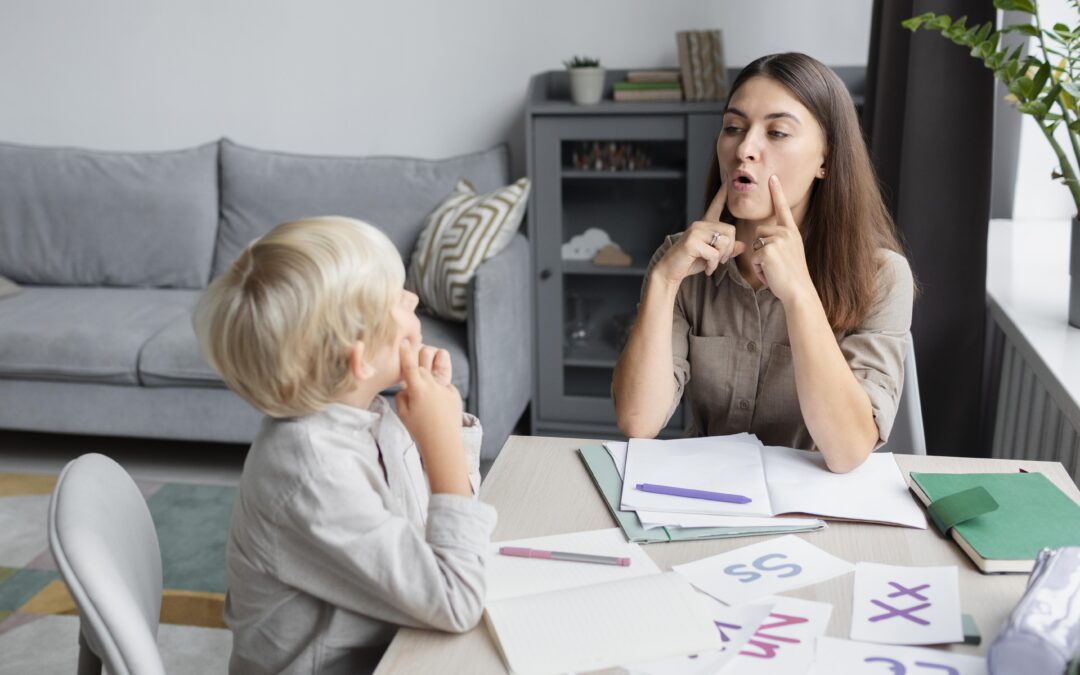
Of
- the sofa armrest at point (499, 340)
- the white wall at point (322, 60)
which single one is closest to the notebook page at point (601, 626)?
the sofa armrest at point (499, 340)

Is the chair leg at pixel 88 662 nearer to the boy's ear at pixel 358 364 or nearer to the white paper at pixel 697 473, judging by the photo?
the boy's ear at pixel 358 364

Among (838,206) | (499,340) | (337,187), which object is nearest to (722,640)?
(838,206)

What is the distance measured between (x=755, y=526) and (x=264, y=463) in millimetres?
535

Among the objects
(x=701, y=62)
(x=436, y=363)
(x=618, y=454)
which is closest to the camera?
(x=436, y=363)

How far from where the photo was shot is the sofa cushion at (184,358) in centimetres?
277

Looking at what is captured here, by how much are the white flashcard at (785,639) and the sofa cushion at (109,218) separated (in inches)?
111

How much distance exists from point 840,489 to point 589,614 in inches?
16.8

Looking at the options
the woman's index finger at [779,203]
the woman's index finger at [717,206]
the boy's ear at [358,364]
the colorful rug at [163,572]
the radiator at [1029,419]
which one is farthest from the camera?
the colorful rug at [163,572]

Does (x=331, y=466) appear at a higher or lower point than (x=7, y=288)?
higher

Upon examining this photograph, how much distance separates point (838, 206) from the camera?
1517mm

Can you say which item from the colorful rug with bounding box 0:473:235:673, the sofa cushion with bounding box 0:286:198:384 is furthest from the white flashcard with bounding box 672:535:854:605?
the sofa cushion with bounding box 0:286:198:384

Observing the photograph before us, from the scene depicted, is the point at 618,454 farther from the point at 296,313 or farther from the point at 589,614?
the point at 296,313

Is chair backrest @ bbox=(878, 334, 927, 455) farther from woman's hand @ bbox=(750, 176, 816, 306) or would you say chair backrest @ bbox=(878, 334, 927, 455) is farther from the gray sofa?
the gray sofa

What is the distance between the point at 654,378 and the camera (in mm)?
1484
